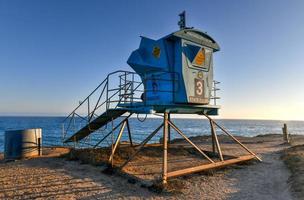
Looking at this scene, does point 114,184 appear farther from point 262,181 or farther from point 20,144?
point 20,144

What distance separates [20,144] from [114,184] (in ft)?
26.6

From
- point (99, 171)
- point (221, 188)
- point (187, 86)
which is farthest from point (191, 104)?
point (99, 171)

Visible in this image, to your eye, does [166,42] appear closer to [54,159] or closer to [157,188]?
[157,188]

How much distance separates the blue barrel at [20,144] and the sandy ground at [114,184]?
2389 millimetres

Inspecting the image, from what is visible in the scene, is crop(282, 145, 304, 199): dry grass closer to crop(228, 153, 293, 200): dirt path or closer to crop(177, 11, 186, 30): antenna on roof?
crop(228, 153, 293, 200): dirt path

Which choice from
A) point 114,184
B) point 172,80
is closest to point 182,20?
point 172,80

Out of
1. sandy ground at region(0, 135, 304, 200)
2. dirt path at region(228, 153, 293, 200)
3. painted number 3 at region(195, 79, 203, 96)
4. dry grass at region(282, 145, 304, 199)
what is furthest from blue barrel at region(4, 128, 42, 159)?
dry grass at region(282, 145, 304, 199)

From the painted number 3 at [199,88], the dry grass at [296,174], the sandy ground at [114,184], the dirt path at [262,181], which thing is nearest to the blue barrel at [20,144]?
the sandy ground at [114,184]

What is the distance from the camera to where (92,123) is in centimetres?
1326

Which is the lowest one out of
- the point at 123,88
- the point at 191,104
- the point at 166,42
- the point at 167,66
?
the point at 191,104

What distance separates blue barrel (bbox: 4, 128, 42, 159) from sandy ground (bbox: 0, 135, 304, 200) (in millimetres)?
2389

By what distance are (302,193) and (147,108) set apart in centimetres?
638

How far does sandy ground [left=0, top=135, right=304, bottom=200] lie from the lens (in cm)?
799

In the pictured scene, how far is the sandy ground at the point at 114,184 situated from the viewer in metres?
7.99
